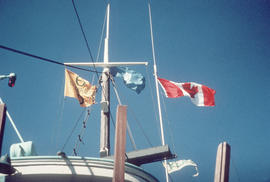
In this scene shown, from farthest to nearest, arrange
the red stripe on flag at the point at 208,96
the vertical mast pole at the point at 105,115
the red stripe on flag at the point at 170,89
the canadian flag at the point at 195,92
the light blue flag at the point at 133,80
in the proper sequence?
the light blue flag at the point at 133,80, the red stripe on flag at the point at 208,96, the canadian flag at the point at 195,92, the red stripe on flag at the point at 170,89, the vertical mast pole at the point at 105,115

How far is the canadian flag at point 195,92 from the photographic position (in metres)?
11.2

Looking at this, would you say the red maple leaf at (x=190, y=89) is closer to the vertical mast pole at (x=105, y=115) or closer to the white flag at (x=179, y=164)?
the white flag at (x=179, y=164)

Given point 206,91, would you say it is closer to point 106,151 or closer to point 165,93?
point 165,93

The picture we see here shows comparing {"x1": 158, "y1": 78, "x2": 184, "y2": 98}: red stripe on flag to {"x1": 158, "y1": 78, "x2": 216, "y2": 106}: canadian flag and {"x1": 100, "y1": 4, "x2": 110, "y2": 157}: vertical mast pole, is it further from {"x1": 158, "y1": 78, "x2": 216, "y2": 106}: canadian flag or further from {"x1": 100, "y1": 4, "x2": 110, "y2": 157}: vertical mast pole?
{"x1": 100, "y1": 4, "x2": 110, "y2": 157}: vertical mast pole

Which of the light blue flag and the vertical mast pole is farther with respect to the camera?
the light blue flag

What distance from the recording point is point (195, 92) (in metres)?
11.5

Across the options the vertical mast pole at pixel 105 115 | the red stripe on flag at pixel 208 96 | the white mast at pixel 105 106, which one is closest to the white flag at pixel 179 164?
the white mast at pixel 105 106

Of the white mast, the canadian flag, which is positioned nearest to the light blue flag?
the white mast

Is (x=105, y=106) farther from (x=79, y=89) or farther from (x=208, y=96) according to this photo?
(x=208, y=96)

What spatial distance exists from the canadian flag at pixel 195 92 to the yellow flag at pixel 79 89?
3667 mm

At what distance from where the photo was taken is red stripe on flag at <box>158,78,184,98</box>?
11.0 meters

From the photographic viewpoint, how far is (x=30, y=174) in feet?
18.0

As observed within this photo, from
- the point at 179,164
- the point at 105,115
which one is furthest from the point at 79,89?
the point at 179,164

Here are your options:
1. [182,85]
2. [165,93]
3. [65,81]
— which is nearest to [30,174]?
[65,81]
